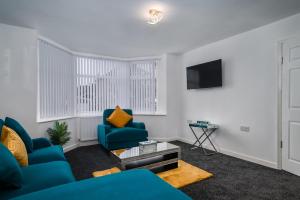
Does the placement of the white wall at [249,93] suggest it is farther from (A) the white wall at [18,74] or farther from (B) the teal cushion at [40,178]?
(A) the white wall at [18,74]

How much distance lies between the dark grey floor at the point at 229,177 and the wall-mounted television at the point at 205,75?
1.65 meters

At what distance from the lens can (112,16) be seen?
2660 mm

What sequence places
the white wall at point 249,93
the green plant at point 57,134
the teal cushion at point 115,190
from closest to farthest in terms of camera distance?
the teal cushion at point 115,190 → the white wall at point 249,93 → the green plant at point 57,134

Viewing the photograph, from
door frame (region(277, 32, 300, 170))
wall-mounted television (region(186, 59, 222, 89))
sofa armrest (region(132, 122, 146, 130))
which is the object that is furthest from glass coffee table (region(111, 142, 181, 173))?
wall-mounted television (region(186, 59, 222, 89))

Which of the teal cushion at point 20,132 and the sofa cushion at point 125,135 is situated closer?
the teal cushion at point 20,132

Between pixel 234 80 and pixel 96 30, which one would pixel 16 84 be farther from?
pixel 234 80

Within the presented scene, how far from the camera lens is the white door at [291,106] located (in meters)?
2.69

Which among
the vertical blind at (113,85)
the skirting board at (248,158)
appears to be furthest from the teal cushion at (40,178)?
the skirting board at (248,158)

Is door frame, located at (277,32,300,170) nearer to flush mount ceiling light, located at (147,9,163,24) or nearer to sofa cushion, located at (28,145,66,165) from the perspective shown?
flush mount ceiling light, located at (147,9,163,24)

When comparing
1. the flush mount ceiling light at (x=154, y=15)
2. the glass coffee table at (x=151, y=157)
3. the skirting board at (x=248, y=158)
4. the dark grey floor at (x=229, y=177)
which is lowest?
the dark grey floor at (x=229, y=177)

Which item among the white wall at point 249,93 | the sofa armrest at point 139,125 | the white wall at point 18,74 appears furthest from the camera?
the sofa armrest at point 139,125

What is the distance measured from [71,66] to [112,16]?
2.43 metres

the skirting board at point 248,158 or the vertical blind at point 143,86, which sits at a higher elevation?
the vertical blind at point 143,86

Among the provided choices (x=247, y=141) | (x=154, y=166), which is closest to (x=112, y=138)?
Answer: (x=154, y=166)
